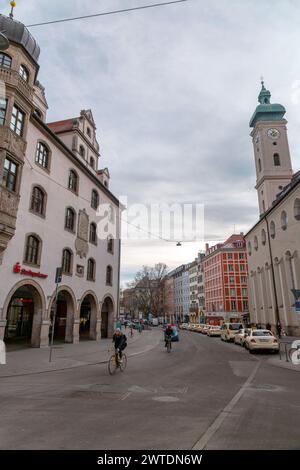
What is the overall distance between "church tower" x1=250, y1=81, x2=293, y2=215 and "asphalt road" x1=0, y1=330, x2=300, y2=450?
44.1 meters

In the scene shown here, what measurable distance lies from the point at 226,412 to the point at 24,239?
16.1 m

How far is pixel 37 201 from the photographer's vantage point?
2128cm

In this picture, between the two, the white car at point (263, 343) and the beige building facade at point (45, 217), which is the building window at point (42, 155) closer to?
the beige building facade at point (45, 217)

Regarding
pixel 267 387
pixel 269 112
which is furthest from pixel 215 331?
pixel 269 112

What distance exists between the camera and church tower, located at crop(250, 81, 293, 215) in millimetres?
50719

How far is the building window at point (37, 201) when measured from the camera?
20641 millimetres

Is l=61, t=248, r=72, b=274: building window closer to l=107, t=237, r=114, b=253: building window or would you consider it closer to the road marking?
l=107, t=237, r=114, b=253: building window

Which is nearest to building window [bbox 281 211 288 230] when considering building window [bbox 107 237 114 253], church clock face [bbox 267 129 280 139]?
building window [bbox 107 237 114 253]

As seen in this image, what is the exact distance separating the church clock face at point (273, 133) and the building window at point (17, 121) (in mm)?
Answer: 45090

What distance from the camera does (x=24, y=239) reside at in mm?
19188

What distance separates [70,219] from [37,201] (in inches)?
185

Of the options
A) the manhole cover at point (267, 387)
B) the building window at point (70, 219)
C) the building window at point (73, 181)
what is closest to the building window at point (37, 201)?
the building window at point (70, 219)
